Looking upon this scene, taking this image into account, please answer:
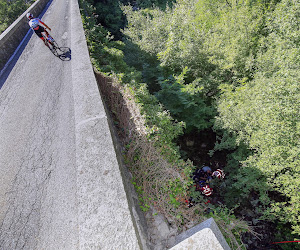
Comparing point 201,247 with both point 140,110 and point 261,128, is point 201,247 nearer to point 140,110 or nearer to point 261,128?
point 140,110

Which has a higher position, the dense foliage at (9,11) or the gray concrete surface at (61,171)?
the dense foliage at (9,11)

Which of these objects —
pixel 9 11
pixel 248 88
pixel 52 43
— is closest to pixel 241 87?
pixel 248 88

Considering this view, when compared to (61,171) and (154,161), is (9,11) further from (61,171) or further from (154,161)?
(154,161)

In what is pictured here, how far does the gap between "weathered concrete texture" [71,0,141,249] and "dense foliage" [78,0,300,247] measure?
5.19 feet

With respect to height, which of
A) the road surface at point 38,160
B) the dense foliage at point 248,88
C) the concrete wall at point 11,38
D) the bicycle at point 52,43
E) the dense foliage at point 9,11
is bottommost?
the dense foliage at point 248,88

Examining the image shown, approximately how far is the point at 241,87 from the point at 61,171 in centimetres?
688

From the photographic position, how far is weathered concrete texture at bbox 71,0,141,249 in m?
2.01

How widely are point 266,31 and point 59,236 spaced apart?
34.8ft

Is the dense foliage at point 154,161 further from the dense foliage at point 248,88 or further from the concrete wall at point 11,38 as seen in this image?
the concrete wall at point 11,38

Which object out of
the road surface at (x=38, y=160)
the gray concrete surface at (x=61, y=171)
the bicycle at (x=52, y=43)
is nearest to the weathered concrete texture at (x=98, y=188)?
the gray concrete surface at (x=61, y=171)

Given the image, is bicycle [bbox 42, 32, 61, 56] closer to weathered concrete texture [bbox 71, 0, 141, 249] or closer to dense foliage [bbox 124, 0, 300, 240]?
dense foliage [bbox 124, 0, 300, 240]

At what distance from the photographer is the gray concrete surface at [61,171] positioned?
2.18 meters

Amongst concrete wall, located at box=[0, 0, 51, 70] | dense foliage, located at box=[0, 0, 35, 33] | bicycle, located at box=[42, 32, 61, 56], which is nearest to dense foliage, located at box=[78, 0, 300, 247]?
bicycle, located at box=[42, 32, 61, 56]

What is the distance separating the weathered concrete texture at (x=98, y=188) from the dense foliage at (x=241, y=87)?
5.19ft
